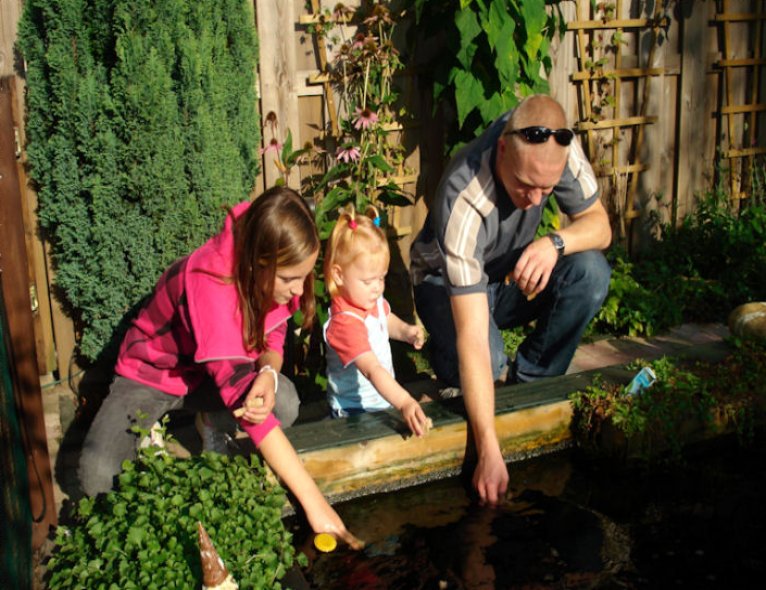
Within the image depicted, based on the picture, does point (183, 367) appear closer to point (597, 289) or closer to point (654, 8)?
point (597, 289)

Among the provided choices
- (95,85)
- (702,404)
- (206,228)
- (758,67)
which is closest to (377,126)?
(206,228)

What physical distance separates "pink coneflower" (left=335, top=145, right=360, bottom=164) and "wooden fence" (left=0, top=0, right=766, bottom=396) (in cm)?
33

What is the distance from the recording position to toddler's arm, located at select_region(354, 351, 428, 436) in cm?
312

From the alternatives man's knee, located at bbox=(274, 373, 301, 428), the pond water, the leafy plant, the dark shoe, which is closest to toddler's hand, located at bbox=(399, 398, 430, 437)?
the pond water

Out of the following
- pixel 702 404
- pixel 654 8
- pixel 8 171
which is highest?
pixel 654 8

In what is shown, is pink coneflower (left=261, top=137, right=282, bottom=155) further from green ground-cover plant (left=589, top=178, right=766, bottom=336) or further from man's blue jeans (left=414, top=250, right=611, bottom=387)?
green ground-cover plant (left=589, top=178, right=766, bottom=336)

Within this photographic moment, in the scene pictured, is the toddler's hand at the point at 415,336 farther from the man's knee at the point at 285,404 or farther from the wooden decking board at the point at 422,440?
the man's knee at the point at 285,404

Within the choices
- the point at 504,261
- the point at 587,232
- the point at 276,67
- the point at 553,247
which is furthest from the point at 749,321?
the point at 276,67

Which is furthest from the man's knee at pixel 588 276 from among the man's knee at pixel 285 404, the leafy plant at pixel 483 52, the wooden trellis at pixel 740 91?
the wooden trellis at pixel 740 91

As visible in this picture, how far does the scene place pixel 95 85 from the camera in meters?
3.61

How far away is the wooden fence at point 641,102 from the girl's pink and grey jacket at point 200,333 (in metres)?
1.82

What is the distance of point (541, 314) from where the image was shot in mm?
3969

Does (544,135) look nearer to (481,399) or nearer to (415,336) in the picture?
(481,399)

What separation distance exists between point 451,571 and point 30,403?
1.45 meters
